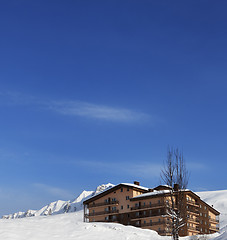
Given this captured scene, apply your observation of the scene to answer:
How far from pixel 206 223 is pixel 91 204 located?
84.7 feet

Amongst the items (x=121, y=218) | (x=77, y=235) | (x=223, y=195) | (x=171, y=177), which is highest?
(x=223, y=195)

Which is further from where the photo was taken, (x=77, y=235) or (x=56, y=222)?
(x=56, y=222)

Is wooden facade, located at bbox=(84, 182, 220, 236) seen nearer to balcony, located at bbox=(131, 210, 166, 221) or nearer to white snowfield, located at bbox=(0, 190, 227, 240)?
balcony, located at bbox=(131, 210, 166, 221)

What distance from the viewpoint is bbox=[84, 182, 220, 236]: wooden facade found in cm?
A: 7638

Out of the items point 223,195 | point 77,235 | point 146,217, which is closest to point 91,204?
point 146,217

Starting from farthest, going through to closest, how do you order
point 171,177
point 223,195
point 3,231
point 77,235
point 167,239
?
1. point 223,195
2. point 167,239
3. point 77,235
4. point 3,231
5. point 171,177

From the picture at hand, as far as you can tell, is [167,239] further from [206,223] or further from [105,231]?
[206,223]

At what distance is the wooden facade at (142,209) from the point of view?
76.4m

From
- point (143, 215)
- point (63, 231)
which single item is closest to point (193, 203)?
point (143, 215)

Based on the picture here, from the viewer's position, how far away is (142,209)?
78750 millimetres

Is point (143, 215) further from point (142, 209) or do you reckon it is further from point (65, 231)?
point (65, 231)

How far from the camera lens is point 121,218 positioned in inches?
3255

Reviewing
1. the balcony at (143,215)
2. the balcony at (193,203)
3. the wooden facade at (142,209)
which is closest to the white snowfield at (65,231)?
the balcony at (143,215)

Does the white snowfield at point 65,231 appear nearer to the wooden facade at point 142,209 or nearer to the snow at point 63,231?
the snow at point 63,231
